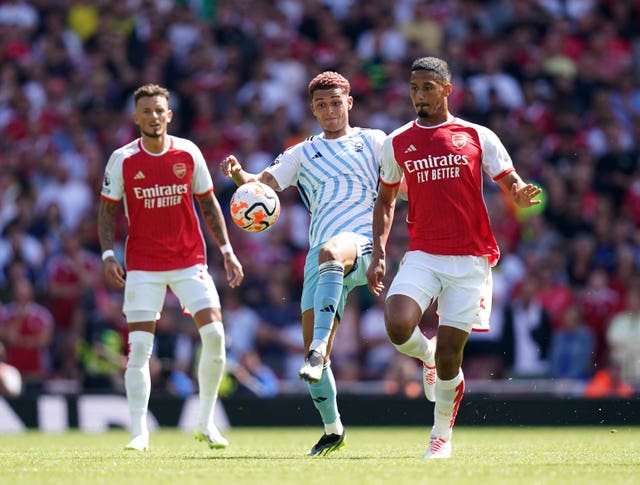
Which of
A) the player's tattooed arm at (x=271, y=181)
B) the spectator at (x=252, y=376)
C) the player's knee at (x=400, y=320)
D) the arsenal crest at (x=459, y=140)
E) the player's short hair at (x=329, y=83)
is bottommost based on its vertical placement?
the spectator at (x=252, y=376)

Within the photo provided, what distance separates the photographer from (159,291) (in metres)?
10.4

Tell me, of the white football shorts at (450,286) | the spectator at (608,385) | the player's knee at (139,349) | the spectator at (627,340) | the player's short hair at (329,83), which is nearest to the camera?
the white football shorts at (450,286)

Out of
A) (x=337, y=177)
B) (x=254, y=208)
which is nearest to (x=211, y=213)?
(x=254, y=208)

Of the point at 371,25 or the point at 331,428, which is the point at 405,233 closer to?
the point at 371,25

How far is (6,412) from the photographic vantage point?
15055mm

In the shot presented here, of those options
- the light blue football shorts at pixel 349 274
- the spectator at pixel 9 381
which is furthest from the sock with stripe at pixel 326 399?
the spectator at pixel 9 381

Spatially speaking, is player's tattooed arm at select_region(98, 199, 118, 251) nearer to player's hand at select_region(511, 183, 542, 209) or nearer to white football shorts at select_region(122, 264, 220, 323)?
white football shorts at select_region(122, 264, 220, 323)

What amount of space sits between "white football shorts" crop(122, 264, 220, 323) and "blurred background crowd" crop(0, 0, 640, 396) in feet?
17.5

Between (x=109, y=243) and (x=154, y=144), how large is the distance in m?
0.89

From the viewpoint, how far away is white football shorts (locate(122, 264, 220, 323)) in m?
10.3

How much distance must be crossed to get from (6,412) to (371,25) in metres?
8.96

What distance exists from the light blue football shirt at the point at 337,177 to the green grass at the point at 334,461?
1.74 meters

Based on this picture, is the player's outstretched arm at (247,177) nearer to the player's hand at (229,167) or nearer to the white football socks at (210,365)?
the player's hand at (229,167)

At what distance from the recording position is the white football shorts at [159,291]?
33.9 ft
